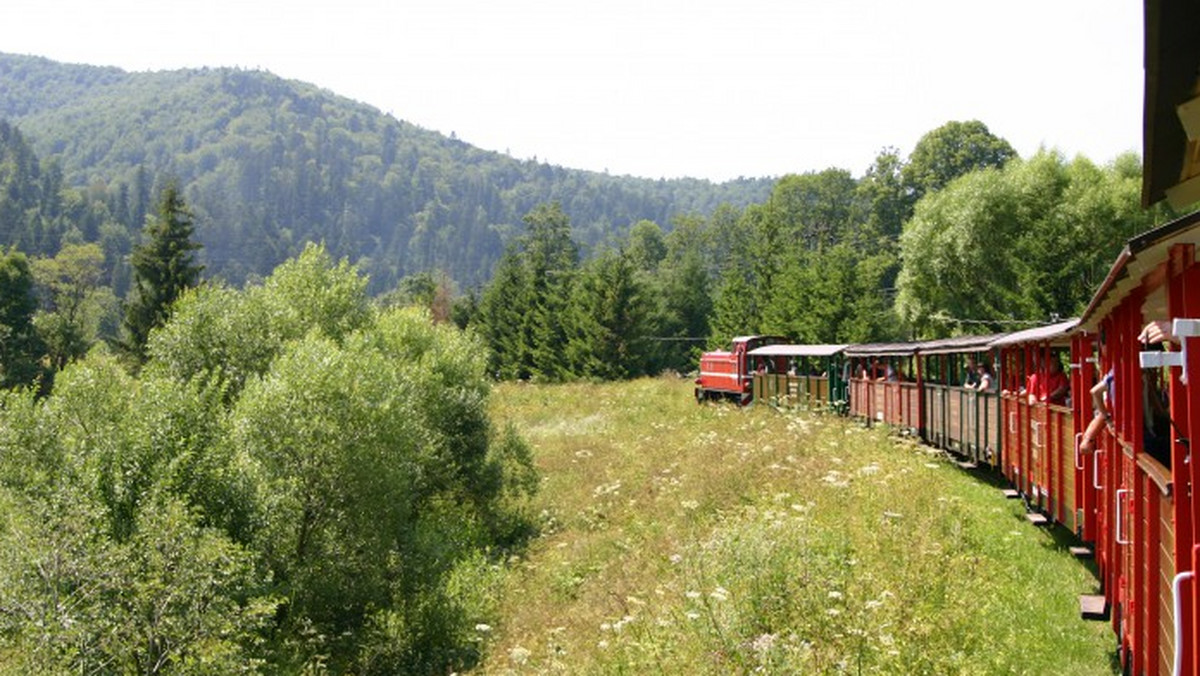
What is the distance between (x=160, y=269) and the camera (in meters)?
57.2

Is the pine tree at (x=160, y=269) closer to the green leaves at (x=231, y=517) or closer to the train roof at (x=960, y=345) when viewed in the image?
the green leaves at (x=231, y=517)

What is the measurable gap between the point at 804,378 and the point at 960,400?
14.4m

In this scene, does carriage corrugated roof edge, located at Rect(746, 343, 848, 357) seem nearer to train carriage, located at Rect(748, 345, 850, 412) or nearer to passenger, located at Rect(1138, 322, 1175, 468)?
train carriage, located at Rect(748, 345, 850, 412)

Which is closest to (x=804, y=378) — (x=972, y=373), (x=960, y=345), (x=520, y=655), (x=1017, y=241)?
(x=972, y=373)

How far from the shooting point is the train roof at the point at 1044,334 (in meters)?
11.9

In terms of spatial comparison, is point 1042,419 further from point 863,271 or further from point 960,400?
point 863,271

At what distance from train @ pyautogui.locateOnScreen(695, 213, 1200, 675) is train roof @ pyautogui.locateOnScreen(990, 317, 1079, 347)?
1.9 inches

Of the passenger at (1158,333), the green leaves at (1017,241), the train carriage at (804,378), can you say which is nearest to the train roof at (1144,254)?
the passenger at (1158,333)

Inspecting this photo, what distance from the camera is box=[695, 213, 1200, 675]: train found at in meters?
4.62

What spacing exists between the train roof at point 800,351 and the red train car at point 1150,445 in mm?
20804

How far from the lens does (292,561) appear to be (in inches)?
837

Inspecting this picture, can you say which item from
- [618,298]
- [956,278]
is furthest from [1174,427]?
[618,298]

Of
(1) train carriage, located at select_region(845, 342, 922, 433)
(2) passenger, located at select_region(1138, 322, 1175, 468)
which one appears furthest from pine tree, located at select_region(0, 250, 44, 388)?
(2) passenger, located at select_region(1138, 322, 1175, 468)

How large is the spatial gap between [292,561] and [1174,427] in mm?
19483
